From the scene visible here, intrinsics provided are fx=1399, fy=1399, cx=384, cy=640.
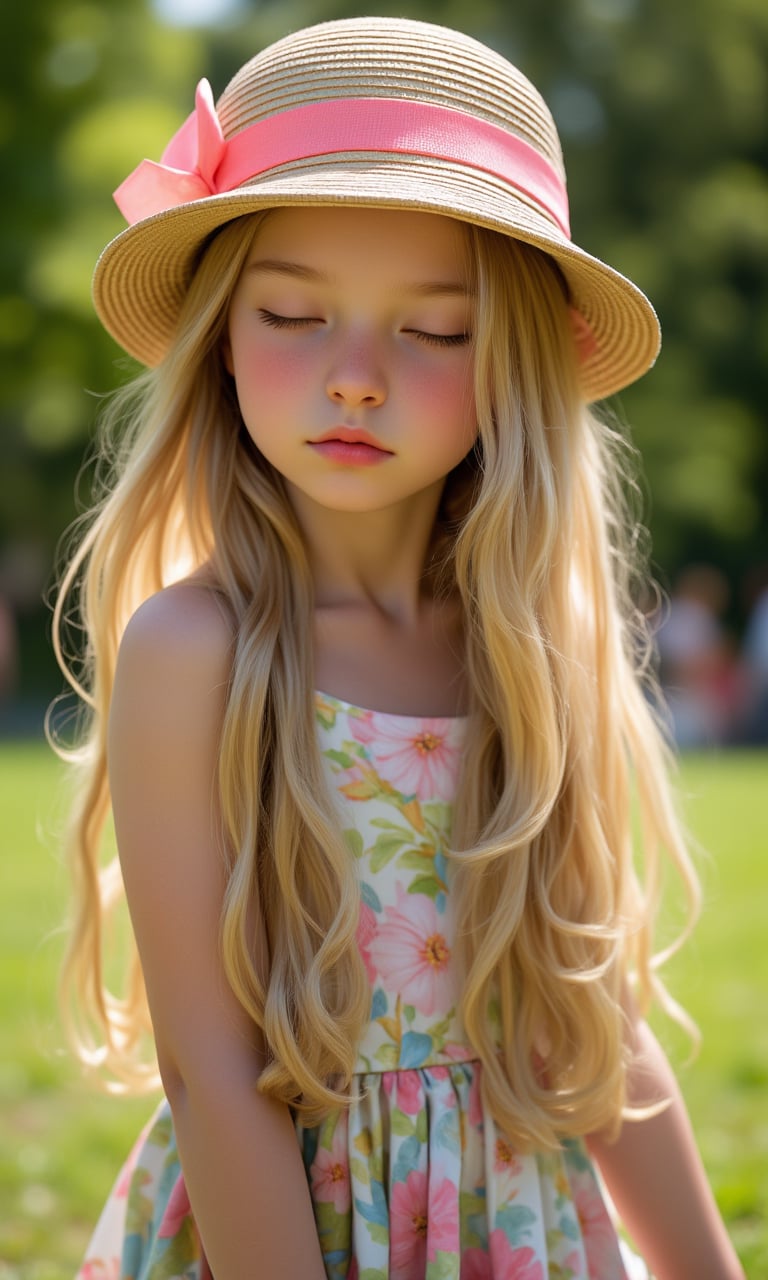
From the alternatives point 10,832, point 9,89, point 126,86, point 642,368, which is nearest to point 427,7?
point 126,86

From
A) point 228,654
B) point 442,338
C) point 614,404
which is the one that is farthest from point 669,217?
point 228,654

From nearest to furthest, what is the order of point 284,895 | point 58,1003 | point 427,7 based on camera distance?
point 284,895, point 58,1003, point 427,7

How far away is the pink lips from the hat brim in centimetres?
30

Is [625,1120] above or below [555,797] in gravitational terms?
below

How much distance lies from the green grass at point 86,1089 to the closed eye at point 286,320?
102 cm

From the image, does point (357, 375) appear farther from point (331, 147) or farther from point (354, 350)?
point (331, 147)

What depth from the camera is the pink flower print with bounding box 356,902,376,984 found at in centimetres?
194

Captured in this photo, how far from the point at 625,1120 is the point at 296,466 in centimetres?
111

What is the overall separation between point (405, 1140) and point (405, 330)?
1098 millimetres

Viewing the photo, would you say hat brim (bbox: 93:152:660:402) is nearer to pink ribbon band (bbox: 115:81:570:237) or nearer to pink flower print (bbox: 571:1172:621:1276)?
pink ribbon band (bbox: 115:81:570:237)

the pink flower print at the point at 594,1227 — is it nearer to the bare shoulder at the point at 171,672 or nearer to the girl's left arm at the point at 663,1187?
the girl's left arm at the point at 663,1187

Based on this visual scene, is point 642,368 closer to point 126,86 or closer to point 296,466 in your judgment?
point 296,466

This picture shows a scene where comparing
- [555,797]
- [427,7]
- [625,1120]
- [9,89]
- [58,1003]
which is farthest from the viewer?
[427,7]

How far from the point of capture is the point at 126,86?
61.4 feet
